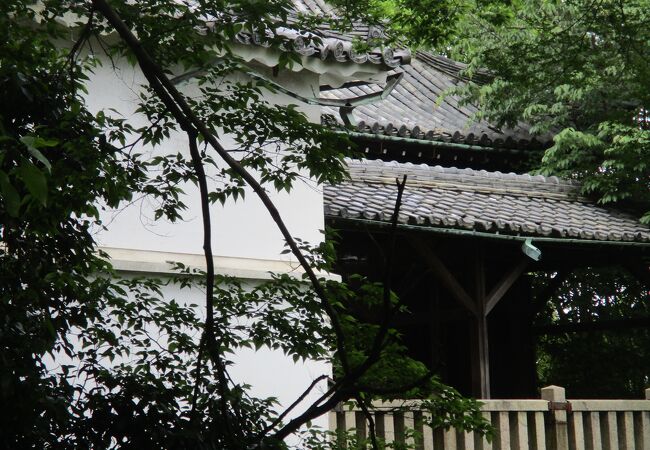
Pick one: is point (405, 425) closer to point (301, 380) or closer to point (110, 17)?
point (301, 380)

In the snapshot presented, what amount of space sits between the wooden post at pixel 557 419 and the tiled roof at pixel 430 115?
4185mm

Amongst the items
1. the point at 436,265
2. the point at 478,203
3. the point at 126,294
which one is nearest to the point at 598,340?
the point at 478,203

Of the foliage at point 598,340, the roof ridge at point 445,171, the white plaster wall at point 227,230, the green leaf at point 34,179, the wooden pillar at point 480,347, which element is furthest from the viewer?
the foliage at point 598,340

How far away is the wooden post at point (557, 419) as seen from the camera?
7.51 meters

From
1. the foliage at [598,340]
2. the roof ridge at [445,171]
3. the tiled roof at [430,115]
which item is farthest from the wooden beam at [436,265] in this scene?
the foliage at [598,340]

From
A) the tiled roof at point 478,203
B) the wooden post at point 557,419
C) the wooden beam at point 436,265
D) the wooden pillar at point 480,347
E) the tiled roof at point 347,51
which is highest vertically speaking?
the tiled roof at point 347,51

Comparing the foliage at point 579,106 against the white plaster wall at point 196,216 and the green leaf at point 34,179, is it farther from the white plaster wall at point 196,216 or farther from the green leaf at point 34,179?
the green leaf at point 34,179

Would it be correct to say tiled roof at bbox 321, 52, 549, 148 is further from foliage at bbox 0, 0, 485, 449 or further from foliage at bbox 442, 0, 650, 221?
Result: foliage at bbox 0, 0, 485, 449

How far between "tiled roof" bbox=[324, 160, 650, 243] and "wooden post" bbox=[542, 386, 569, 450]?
1.87m

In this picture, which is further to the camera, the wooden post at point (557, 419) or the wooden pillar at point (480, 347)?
the wooden pillar at point (480, 347)

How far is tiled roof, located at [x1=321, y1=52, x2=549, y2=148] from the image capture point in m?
11.2

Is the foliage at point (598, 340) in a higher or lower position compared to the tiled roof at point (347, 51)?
lower

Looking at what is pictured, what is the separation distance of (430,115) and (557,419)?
567 cm

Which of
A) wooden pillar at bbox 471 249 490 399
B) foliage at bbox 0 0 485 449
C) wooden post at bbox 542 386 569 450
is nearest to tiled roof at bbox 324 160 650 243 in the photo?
wooden pillar at bbox 471 249 490 399
